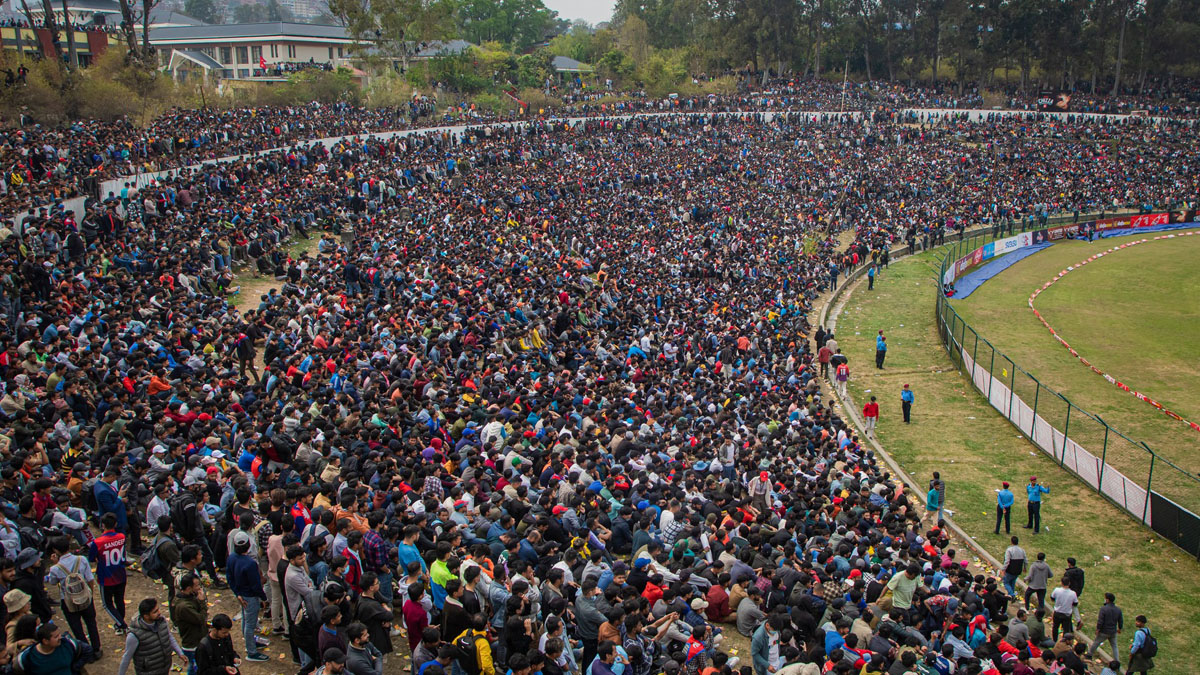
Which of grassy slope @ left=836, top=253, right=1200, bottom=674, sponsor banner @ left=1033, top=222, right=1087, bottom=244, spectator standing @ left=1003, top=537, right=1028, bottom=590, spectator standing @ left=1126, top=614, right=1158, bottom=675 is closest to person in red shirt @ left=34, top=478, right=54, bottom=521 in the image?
spectator standing @ left=1003, top=537, right=1028, bottom=590

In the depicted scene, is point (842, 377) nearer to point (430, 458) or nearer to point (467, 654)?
point (430, 458)

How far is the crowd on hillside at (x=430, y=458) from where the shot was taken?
9344mm

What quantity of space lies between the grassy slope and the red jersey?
15.1m

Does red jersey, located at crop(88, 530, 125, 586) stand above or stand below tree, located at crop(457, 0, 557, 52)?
below

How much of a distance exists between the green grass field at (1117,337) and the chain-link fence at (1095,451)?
7cm

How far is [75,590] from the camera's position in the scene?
29.8 ft

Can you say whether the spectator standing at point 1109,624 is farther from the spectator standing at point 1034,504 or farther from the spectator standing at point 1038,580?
the spectator standing at point 1034,504

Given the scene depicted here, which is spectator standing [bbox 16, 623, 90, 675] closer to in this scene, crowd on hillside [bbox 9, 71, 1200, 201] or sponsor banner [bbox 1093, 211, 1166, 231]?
crowd on hillside [bbox 9, 71, 1200, 201]

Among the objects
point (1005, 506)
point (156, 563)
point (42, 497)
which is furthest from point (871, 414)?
point (42, 497)

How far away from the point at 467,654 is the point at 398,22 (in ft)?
210

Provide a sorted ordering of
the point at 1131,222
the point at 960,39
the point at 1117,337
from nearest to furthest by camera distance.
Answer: the point at 1117,337 → the point at 1131,222 → the point at 960,39

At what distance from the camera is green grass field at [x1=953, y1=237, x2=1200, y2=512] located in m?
24.1

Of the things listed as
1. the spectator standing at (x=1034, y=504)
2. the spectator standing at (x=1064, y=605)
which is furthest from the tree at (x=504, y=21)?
the spectator standing at (x=1064, y=605)

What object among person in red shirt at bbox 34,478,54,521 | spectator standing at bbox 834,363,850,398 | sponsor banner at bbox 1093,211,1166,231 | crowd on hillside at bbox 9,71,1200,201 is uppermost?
crowd on hillside at bbox 9,71,1200,201
